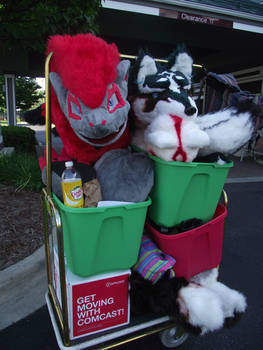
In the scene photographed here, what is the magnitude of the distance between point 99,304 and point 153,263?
0.38 meters

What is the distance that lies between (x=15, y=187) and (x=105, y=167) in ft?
9.22

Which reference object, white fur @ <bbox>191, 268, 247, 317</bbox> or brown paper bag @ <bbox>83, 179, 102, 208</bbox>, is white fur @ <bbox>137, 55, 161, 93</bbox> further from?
white fur @ <bbox>191, 268, 247, 317</bbox>

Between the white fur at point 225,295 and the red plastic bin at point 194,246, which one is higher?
the red plastic bin at point 194,246

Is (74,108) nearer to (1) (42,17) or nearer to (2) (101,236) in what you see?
(2) (101,236)

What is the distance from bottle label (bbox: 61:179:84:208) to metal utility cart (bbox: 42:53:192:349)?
0.27 ft

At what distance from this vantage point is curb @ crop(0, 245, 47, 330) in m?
2.09

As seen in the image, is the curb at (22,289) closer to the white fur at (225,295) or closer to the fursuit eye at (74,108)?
the white fur at (225,295)

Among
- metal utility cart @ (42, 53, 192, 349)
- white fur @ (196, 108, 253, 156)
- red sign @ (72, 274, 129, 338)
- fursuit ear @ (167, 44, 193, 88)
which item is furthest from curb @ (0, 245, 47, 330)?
fursuit ear @ (167, 44, 193, 88)

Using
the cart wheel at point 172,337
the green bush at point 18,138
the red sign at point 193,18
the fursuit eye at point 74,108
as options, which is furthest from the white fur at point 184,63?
the green bush at point 18,138

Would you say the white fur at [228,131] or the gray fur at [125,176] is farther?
the white fur at [228,131]

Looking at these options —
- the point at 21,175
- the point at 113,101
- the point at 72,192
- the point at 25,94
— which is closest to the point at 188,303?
the point at 72,192

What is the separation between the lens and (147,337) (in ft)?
6.19

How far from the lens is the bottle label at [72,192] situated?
128 centimetres

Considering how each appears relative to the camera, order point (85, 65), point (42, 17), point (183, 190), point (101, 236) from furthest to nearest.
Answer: point (42, 17) < point (183, 190) < point (101, 236) < point (85, 65)
